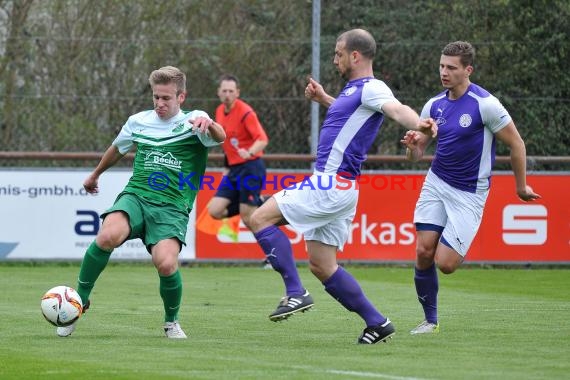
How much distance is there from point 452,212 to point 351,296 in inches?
52.7

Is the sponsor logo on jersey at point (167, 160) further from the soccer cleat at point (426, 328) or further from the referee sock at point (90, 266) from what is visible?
the soccer cleat at point (426, 328)

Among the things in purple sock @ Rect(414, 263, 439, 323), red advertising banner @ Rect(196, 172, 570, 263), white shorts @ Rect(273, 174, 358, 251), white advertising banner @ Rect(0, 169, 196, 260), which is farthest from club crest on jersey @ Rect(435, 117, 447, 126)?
white advertising banner @ Rect(0, 169, 196, 260)

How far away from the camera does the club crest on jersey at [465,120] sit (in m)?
8.97

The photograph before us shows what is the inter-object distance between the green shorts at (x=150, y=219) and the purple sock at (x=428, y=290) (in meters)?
1.77

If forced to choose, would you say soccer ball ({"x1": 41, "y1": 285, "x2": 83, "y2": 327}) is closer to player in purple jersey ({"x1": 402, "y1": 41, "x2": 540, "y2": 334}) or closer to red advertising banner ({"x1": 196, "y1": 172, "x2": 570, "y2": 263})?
player in purple jersey ({"x1": 402, "y1": 41, "x2": 540, "y2": 334})

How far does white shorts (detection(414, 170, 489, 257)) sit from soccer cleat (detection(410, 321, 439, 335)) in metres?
0.53

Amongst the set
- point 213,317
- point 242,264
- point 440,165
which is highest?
point 440,165

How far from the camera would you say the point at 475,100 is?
8977 mm

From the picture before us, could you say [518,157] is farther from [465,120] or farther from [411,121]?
[411,121]

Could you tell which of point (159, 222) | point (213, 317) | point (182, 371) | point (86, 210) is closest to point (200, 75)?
point (86, 210)

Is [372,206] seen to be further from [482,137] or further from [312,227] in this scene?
[312,227]

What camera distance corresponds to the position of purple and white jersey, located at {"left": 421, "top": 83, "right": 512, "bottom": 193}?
898 cm

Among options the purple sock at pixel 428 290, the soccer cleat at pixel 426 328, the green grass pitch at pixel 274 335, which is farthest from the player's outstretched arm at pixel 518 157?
the soccer cleat at pixel 426 328

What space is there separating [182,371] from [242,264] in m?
9.45
